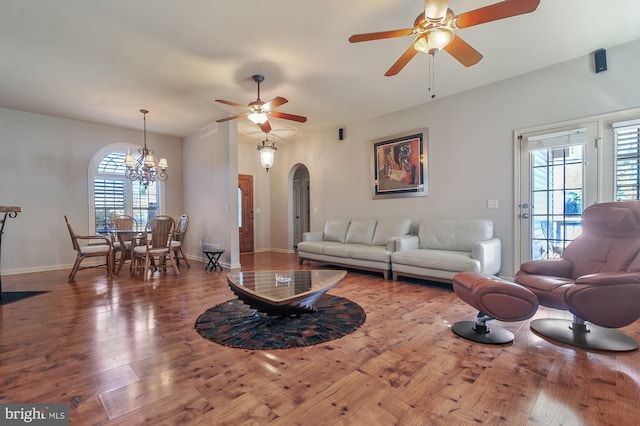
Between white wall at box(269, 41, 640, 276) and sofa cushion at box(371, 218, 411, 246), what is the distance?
0.90 feet

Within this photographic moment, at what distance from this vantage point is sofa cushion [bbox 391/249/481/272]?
3560mm

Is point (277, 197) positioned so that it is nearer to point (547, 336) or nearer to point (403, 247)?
point (403, 247)

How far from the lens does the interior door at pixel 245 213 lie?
25.0ft

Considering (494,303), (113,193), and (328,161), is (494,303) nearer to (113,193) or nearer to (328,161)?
(328,161)

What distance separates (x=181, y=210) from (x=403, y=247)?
214 inches

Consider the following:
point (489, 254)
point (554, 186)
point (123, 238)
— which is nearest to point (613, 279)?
point (489, 254)

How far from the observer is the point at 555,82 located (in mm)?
3658

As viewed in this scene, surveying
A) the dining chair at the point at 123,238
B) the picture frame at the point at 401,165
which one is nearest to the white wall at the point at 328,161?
the picture frame at the point at 401,165

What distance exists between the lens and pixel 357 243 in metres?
5.40

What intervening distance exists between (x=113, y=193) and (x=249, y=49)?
4.89 m

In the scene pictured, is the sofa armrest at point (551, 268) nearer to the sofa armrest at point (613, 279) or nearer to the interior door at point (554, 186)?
the sofa armrest at point (613, 279)

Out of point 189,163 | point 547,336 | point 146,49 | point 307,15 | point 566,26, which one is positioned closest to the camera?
point 547,336

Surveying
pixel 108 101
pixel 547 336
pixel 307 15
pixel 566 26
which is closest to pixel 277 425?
pixel 547 336

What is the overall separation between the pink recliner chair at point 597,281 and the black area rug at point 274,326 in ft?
5.13
